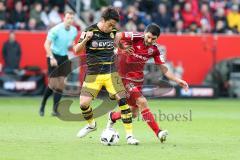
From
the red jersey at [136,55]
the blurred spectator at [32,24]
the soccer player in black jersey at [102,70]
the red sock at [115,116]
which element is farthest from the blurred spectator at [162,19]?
the soccer player in black jersey at [102,70]

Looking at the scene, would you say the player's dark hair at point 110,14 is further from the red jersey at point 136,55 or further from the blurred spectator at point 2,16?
the blurred spectator at point 2,16

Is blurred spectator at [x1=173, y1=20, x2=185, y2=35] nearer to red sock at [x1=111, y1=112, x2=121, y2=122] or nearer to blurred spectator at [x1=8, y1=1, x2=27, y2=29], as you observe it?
blurred spectator at [x1=8, y1=1, x2=27, y2=29]

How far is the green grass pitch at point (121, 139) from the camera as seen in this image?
10492 millimetres

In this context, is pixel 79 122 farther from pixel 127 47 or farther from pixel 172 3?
pixel 172 3

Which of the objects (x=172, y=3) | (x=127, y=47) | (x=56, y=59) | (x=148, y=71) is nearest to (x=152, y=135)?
(x=127, y=47)

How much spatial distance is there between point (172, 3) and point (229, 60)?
3.28 metres

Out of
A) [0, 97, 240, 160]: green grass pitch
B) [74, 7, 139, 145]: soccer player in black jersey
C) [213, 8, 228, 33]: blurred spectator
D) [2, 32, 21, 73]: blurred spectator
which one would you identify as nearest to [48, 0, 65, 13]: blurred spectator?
[2, 32, 21, 73]: blurred spectator

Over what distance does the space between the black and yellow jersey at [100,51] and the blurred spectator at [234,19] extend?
15665 millimetres

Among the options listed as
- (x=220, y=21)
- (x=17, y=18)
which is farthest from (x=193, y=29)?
(x=17, y=18)

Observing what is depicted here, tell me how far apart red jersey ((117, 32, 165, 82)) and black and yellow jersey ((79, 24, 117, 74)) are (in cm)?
37

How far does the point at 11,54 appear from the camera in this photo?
24.3 metres

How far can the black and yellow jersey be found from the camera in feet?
39.3

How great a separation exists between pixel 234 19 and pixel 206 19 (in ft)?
3.44

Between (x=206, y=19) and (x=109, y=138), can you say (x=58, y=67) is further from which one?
(x=206, y=19)
